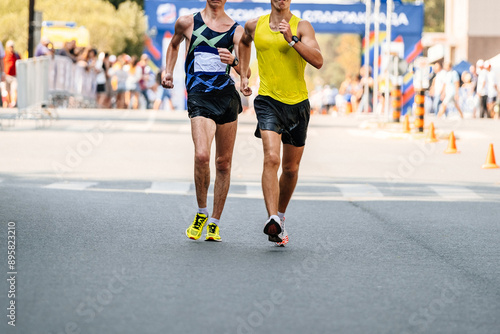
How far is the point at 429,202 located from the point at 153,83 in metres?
27.1

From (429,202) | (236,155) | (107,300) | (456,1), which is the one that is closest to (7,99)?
(236,155)

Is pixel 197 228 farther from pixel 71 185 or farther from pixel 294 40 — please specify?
pixel 71 185

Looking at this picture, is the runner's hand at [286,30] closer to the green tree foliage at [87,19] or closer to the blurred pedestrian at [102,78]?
the blurred pedestrian at [102,78]

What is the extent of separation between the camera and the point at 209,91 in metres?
8.90

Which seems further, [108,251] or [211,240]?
[211,240]

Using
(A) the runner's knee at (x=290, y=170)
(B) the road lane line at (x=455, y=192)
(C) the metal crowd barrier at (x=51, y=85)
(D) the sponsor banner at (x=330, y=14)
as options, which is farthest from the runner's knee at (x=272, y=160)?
(D) the sponsor banner at (x=330, y=14)

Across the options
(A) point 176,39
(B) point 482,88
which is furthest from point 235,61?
(B) point 482,88

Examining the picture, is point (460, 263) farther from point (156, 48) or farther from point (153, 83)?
point (156, 48)

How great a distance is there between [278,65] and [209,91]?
665mm

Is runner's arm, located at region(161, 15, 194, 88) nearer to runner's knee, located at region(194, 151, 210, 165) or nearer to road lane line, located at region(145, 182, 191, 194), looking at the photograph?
runner's knee, located at region(194, 151, 210, 165)

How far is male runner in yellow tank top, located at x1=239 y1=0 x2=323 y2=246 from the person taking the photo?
842 centimetres

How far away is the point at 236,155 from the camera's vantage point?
756 inches

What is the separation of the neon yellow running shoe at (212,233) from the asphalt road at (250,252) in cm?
10

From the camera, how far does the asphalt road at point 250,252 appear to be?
19.1 feet
